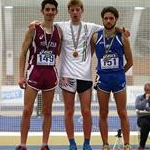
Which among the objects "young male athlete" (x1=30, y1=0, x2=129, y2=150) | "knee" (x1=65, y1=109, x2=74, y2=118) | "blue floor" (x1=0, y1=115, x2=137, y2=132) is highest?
"young male athlete" (x1=30, y1=0, x2=129, y2=150)

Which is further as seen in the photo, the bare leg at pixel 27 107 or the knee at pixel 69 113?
the knee at pixel 69 113

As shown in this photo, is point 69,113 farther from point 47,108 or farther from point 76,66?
point 76,66

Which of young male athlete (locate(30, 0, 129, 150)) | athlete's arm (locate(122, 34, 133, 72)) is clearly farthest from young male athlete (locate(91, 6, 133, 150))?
young male athlete (locate(30, 0, 129, 150))

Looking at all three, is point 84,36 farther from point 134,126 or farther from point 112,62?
point 134,126

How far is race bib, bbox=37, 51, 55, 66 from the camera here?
418 cm

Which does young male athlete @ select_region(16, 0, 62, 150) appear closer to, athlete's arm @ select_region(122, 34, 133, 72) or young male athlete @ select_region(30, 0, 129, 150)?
young male athlete @ select_region(30, 0, 129, 150)

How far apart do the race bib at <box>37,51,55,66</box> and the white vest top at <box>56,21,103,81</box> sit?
158 mm

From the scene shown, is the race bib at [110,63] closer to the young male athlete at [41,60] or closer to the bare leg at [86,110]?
the bare leg at [86,110]

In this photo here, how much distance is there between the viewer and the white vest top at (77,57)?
4.29 m

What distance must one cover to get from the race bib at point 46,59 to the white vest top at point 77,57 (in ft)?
0.52

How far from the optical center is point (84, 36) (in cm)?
432

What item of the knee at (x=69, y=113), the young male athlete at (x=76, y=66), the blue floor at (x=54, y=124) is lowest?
the blue floor at (x=54, y=124)

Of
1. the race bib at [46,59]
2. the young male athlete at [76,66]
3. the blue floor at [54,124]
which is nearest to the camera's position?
the race bib at [46,59]

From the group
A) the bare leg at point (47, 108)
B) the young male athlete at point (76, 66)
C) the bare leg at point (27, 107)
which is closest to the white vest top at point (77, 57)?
the young male athlete at point (76, 66)
